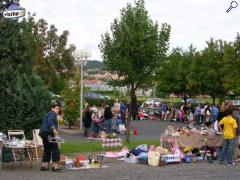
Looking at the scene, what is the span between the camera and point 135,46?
21.3 metres

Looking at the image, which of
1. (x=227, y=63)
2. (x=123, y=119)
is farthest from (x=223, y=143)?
(x=227, y=63)

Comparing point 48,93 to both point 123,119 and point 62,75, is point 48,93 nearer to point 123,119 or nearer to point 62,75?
point 123,119

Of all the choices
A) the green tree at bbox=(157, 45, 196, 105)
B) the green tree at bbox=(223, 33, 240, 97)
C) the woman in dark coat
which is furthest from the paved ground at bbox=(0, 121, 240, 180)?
the green tree at bbox=(157, 45, 196, 105)

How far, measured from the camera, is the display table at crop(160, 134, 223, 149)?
17.4 m

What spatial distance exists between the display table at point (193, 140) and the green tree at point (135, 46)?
4.39 meters

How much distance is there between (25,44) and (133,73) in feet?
18.5

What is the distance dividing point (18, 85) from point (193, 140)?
5.90 m

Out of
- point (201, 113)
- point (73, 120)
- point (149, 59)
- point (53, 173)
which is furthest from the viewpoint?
point (201, 113)

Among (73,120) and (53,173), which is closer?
(53,173)

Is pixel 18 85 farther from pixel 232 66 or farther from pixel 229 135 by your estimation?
pixel 232 66

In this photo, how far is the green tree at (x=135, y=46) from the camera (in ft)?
69.9

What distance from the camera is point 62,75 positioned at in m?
48.6

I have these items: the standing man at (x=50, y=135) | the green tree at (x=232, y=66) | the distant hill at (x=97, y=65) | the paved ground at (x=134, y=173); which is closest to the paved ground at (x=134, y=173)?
the paved ground at (x=134, y=173)

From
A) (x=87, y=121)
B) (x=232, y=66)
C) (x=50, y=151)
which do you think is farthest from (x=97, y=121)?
(x=232, y=66)
